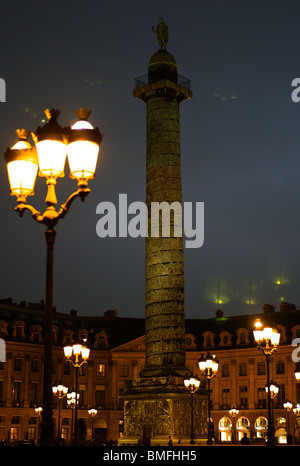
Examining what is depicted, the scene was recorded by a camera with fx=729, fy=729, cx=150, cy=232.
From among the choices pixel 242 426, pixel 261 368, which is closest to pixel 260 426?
pixel 242 426

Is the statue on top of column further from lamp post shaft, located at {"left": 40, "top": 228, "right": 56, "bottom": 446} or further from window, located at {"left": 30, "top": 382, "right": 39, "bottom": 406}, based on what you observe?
window, located at {"left": 30, "top": 382, "right": 39, "bottom": 406}

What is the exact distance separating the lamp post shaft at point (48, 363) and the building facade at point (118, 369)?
171 ft

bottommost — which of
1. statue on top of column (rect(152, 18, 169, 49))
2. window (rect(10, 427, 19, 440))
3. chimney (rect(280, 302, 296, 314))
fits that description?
window (rect(10, 427, 19, 440))

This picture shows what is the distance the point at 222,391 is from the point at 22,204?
58.2m

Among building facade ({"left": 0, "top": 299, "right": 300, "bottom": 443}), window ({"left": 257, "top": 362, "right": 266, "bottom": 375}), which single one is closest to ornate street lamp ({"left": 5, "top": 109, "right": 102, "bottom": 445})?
building facade ({"left": 0, "top": 299, "right": 300, "bottom": 443})

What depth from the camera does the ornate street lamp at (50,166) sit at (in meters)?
9.73

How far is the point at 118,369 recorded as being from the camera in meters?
68.6

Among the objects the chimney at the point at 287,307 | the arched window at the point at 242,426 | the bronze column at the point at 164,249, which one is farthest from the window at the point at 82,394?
the bronze column at the point at 164,249

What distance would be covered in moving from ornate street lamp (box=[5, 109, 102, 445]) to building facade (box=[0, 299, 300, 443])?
52173 millimetres

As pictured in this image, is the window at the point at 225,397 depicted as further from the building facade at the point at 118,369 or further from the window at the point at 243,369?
the window at the point at 243,369

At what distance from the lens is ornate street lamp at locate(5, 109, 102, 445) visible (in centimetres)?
973

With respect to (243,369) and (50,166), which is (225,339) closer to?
(243,369)

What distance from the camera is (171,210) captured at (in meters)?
36.7

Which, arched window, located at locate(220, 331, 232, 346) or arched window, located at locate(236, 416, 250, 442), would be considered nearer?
arched window, located at locate(236, 416, 250, 442)
